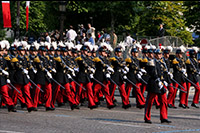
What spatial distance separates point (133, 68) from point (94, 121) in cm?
430

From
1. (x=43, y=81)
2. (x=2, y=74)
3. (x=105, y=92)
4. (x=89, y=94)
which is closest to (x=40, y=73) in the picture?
(x=43, y=81)

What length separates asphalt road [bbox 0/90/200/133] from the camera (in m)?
13.5

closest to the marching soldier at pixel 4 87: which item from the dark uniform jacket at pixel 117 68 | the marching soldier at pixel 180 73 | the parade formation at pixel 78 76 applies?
the parade formation at pixel 78 76

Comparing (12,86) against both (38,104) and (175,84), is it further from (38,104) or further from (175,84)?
(175,84)

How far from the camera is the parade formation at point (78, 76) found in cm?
1767

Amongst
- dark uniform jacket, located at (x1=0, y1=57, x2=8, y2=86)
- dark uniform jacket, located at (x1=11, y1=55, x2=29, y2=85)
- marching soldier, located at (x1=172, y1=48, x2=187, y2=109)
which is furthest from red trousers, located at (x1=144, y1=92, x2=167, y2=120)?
dark uniform jacket, located at (x1=0, y1=57, x2=8, y2=86)

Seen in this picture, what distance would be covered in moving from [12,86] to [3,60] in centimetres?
88

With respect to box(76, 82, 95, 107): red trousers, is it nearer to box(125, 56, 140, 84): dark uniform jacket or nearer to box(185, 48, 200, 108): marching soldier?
box(125, 56, 140, 84): dark uniform jacket

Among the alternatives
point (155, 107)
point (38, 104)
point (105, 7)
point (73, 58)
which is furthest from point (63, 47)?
point (105, 7)

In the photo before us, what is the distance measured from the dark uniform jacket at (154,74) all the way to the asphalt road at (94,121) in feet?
2.83

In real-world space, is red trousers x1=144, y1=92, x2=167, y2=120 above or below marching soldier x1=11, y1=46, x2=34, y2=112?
below

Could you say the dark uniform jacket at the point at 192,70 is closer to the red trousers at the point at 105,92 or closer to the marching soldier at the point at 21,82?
the red trousers at the point at 105,92

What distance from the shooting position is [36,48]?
745 inches

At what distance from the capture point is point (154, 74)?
14859 mm
